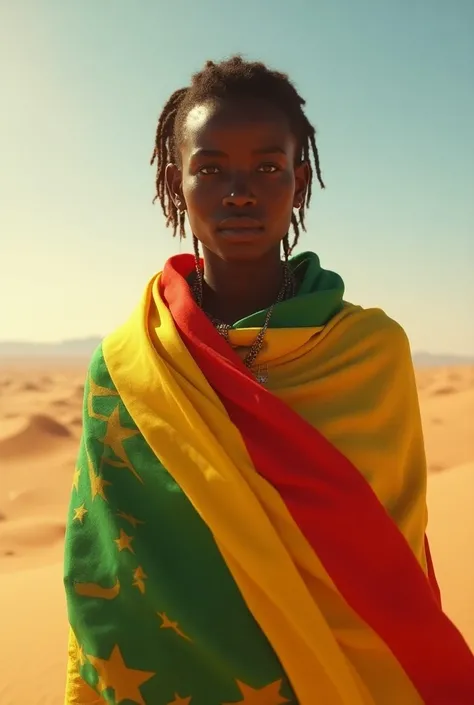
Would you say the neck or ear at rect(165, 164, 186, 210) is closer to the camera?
the neck

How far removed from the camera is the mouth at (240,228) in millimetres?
1713

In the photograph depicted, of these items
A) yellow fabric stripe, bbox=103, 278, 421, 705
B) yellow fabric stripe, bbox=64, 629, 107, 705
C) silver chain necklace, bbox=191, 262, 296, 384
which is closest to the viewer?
yellow fabric stripe, bbox=103, 278, 421, 705

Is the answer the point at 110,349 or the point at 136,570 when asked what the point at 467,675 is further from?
the point at 110,349

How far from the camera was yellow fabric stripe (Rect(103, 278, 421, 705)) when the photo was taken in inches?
53.8

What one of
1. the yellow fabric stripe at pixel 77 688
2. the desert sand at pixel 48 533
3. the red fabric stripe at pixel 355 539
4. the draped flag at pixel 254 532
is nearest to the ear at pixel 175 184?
the draped flag at pixel 254 532

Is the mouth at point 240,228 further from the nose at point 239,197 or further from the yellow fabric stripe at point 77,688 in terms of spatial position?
the yellow fabric stripe at point 77,688

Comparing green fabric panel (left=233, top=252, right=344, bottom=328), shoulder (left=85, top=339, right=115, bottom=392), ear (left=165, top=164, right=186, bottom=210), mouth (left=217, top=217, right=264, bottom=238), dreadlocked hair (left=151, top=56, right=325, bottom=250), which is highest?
dreadlocked hair (left=151, top=56, right=325, bottom=250)

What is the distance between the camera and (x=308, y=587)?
1.46m

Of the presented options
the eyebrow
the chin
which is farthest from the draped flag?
the eyebrow

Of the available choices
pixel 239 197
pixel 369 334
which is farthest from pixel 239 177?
pixel 369 334

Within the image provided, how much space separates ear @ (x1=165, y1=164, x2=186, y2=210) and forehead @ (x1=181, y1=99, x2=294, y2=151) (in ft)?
0.60

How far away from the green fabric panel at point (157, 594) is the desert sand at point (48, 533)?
1708 millimetres

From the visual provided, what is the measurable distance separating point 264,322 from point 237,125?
0.56 m

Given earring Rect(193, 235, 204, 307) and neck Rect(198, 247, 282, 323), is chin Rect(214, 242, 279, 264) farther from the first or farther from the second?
earring Rect(193, 235, 204, 307)
